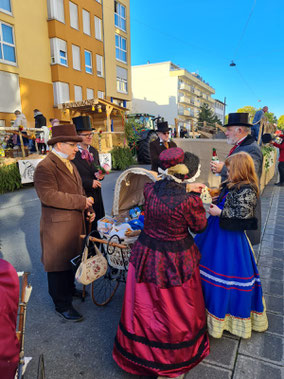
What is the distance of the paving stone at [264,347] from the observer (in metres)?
2.25

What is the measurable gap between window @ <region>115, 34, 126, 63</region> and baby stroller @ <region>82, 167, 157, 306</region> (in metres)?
24.3

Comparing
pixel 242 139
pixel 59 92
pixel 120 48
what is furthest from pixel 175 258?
pixel 120 48

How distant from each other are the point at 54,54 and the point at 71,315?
18.6 m

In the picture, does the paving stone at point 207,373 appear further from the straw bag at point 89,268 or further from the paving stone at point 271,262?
the paving stone at point 271,262

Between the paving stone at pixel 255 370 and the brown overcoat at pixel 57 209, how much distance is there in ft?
6.07

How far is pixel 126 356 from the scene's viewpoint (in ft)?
6.57

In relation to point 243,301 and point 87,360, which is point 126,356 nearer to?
point 87,360

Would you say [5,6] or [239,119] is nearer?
[239,119]

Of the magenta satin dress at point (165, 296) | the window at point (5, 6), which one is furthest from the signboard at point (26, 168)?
the window at point (5, 6)

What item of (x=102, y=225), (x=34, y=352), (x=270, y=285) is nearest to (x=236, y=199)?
(x=102, y=225)

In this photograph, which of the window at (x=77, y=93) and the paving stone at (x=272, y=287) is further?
the window at (x=77, y=93)

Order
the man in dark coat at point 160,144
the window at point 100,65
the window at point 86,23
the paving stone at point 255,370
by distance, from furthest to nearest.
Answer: the window at point 100,65 → the window at point 86,23 → the man in dark coat at point 160,144 → the paving stone at point 255,370

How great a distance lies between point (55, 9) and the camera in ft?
55.6

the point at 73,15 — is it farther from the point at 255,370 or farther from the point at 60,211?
the point at 255,370
